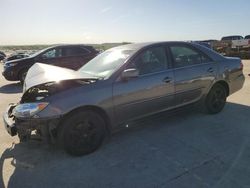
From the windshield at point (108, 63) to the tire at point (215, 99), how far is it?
78.3 inches

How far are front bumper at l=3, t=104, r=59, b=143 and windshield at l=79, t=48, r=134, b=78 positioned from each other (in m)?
1.12

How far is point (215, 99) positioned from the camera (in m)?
5.64

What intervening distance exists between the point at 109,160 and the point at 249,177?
180cm

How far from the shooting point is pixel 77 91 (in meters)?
3.82

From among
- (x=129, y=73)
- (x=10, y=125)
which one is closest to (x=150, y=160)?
(x=129, y=73)

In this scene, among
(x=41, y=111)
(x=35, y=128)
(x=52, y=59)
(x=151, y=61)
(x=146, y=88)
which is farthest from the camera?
(x=52, y=59)

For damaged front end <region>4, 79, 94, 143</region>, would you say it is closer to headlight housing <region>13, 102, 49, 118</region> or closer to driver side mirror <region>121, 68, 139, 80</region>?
headlight housing <region>13, 102, 49, 118</region>

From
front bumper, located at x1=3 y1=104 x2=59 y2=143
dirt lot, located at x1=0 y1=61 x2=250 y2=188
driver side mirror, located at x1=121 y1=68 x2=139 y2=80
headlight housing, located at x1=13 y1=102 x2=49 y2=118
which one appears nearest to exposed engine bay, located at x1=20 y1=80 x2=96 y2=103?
headlight housing, located at x1=13 y1=102 x2=49 y2=118

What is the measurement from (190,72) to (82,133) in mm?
2351

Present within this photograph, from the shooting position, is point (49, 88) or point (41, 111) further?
point (49, 88)

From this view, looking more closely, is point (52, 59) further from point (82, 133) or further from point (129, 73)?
point (82, 133)

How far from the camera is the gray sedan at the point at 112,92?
3.77 metres

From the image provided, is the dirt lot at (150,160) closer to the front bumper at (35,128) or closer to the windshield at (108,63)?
the front bumper at (35,128)

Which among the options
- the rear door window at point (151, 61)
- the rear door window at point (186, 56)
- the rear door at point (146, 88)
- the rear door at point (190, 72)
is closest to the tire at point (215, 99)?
the rear door at point (190, 72)
